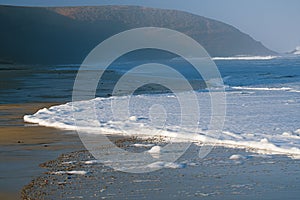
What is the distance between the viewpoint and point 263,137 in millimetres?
10094

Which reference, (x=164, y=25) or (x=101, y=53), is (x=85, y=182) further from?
(x=164, y=25)

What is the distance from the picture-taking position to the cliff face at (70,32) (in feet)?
347

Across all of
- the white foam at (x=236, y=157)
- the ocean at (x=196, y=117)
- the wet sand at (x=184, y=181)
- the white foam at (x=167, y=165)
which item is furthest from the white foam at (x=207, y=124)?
the wet sand at (x=184, y=181)

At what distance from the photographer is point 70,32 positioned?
5192 inches

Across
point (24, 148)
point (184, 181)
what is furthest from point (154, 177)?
point (24, 148)

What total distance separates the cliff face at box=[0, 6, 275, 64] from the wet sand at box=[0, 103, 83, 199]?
258 ft

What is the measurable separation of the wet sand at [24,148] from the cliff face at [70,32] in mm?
78653

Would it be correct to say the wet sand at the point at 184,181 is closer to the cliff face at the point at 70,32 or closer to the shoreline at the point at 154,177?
the shoreline at the point at 154,177

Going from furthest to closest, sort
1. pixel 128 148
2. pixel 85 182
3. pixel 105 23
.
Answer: pixel 105 23
pixel 128 148
pixel 85 182

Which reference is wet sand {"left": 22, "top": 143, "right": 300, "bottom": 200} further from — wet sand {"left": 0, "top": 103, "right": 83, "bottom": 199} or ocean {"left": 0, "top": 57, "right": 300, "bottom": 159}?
ocean {"left": 0, "top": 57, "right": 300, "bottom": 159}

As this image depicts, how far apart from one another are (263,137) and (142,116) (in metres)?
4.18

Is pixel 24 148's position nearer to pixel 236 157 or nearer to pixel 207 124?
pixel 236 157

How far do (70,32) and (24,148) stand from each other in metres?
125

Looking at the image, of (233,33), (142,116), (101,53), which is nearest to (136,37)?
(101,53)
